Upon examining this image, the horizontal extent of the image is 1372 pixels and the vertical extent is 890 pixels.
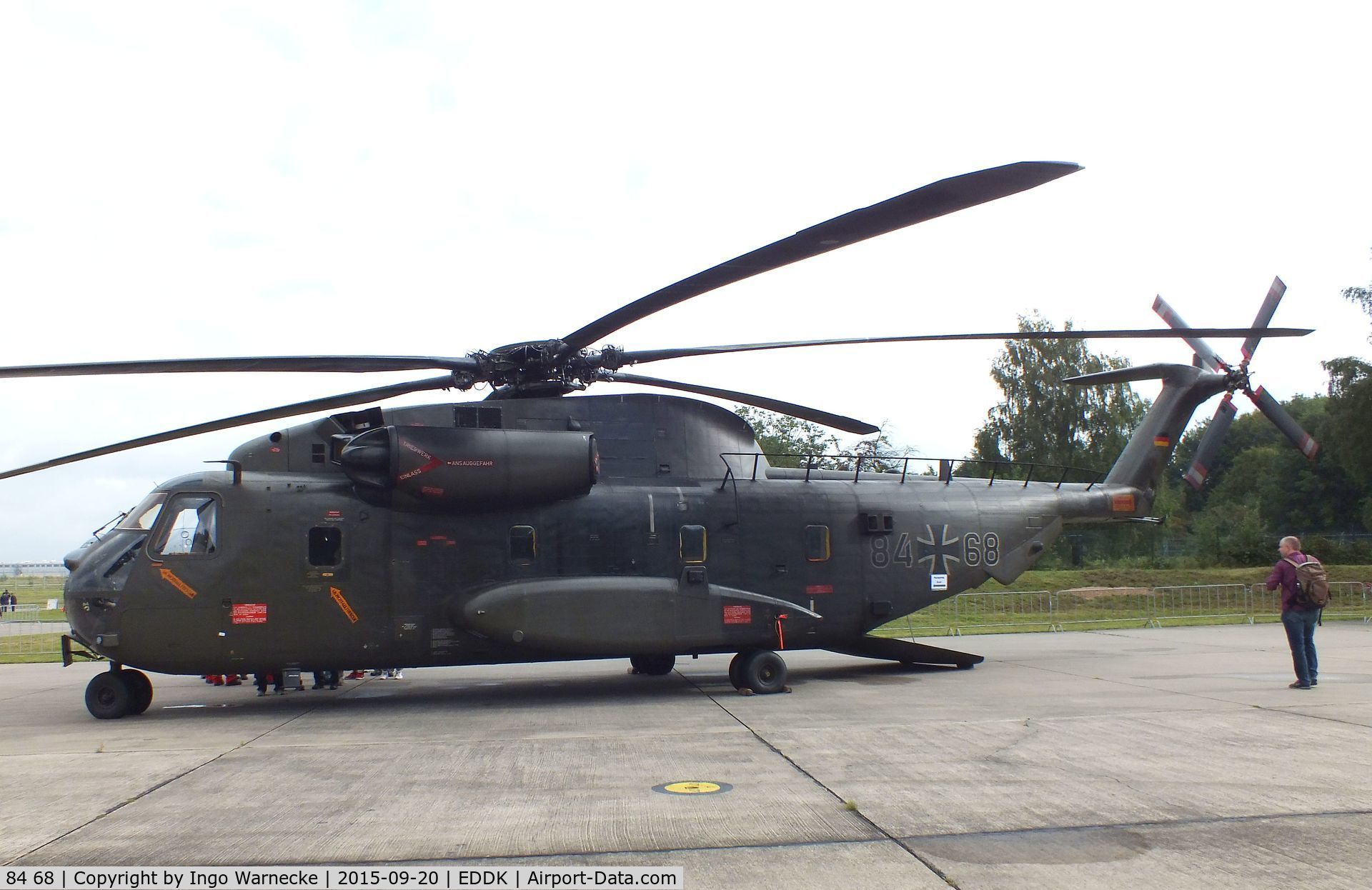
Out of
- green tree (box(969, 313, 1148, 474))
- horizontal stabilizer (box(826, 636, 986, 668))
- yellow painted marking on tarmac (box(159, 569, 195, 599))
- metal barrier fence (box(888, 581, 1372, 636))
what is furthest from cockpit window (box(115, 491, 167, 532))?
green tree (box(969, 313, 1148, 474))

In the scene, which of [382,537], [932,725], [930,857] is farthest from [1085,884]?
[382,537]

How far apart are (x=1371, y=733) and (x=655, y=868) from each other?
6.82 m

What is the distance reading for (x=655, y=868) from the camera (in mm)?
4906

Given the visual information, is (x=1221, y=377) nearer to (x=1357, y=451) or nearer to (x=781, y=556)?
(x=781, y=556)

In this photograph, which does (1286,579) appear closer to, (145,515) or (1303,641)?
(1303,641)

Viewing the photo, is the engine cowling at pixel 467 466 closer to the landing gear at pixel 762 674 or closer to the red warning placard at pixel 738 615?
the red warning placard at pixel 738 615

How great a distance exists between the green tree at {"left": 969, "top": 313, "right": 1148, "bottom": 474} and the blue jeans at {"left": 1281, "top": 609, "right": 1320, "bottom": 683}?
38.7 m

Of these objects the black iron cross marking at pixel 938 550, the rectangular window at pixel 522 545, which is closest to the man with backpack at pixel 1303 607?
the black iron cross marking at pixel 938 550

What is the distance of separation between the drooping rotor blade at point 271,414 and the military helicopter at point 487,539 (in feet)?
0.09

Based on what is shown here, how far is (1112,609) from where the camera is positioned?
1094 inches

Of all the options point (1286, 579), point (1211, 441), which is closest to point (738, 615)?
point (1286, 579)

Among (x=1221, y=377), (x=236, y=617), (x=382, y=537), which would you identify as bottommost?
(x=236, y=617)

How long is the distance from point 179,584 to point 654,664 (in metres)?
6.52

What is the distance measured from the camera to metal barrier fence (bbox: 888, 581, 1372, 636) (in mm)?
23750
